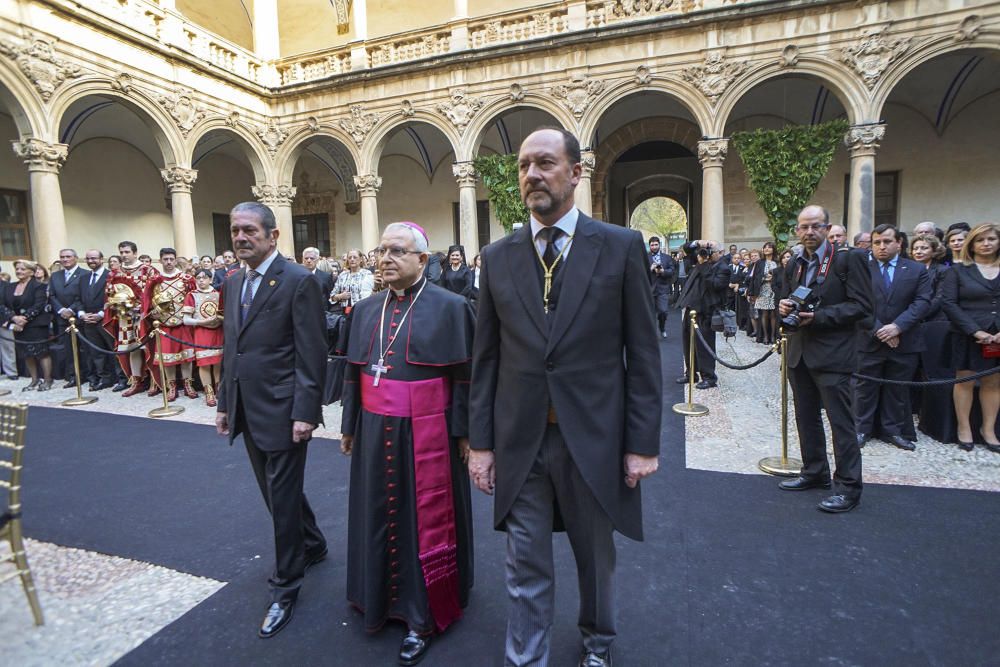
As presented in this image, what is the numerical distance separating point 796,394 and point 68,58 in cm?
1426

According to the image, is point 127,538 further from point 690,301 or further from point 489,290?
point 690,301

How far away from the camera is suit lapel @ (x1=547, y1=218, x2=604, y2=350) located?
5.80 feet

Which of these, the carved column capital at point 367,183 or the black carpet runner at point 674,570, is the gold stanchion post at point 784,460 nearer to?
the black carpet runner at point 674,570

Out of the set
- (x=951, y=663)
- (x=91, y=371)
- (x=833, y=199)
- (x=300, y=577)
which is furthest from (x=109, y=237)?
(x=833, y=199)

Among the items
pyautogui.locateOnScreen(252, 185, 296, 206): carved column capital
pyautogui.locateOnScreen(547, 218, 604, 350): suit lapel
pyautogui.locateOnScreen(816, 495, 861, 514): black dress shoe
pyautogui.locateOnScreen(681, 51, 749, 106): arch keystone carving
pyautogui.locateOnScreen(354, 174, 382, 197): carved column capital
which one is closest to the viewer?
pyautogui.locateOnScreen(547, 218, 604, 350): suit lapel

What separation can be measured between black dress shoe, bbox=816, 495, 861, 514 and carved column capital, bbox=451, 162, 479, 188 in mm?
11976

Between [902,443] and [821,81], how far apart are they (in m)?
9.91

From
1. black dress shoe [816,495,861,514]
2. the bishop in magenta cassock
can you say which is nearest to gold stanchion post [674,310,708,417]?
black dress shoe [816,495,861,514]

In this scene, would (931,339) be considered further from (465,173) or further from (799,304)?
(465,173)

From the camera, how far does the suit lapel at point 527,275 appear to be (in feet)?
A: 5.97

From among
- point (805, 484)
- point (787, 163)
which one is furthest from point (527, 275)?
point (787, 163)

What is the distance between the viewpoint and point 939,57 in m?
10.9

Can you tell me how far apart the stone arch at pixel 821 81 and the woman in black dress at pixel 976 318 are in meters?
8.39

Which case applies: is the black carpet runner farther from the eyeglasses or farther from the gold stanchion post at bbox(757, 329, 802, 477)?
the eyeglasses
